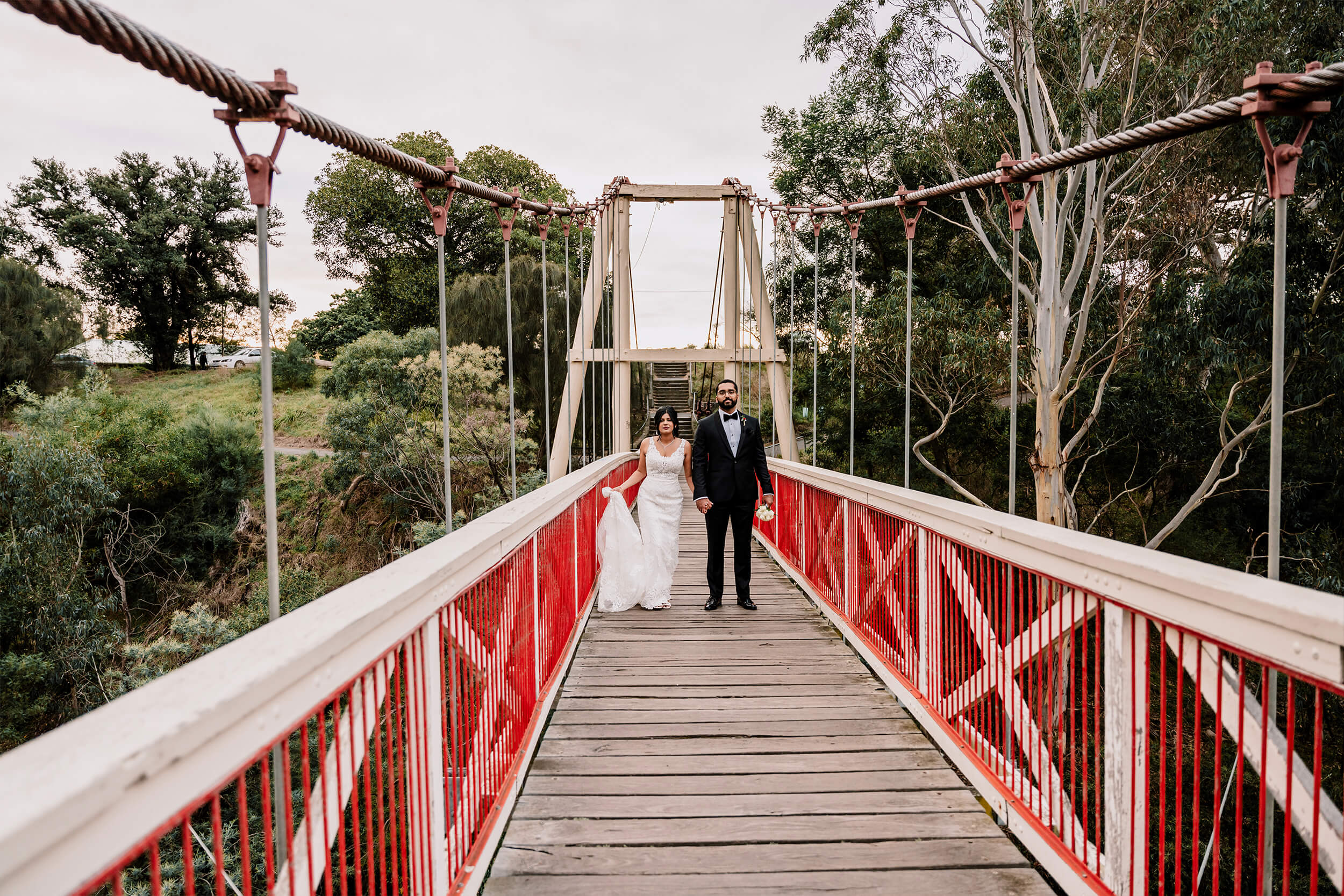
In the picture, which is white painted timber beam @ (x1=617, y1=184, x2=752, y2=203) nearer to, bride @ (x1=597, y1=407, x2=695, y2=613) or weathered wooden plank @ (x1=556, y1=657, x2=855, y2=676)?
bride @ (x1=597, y1=407, x2=695, y2=613)

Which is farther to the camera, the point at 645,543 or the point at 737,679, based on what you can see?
the point at 645,543

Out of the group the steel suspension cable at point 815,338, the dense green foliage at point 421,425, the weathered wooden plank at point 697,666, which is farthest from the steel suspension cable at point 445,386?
the dense green foliage at point 421,425

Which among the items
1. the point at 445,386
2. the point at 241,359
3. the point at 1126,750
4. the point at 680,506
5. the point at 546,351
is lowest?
the point at 1126,750

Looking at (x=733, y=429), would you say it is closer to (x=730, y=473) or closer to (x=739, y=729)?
(x=730, y=473)

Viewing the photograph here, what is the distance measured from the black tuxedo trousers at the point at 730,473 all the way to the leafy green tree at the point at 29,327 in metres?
22.7

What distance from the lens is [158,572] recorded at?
60.6ft

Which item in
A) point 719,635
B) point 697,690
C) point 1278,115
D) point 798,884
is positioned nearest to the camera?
point 1278,115

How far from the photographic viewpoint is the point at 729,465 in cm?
447

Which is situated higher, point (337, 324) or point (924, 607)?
point (337, 324)

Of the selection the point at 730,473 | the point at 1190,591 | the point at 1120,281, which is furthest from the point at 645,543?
the point at 1120,281

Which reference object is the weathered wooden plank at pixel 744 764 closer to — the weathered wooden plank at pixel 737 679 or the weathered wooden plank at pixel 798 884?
the weathered wooden plank at pixel 798 884

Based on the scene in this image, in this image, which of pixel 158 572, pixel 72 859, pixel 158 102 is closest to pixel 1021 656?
pixel 72 859

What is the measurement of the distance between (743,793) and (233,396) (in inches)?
1107

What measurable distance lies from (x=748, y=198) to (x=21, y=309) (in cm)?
2053
